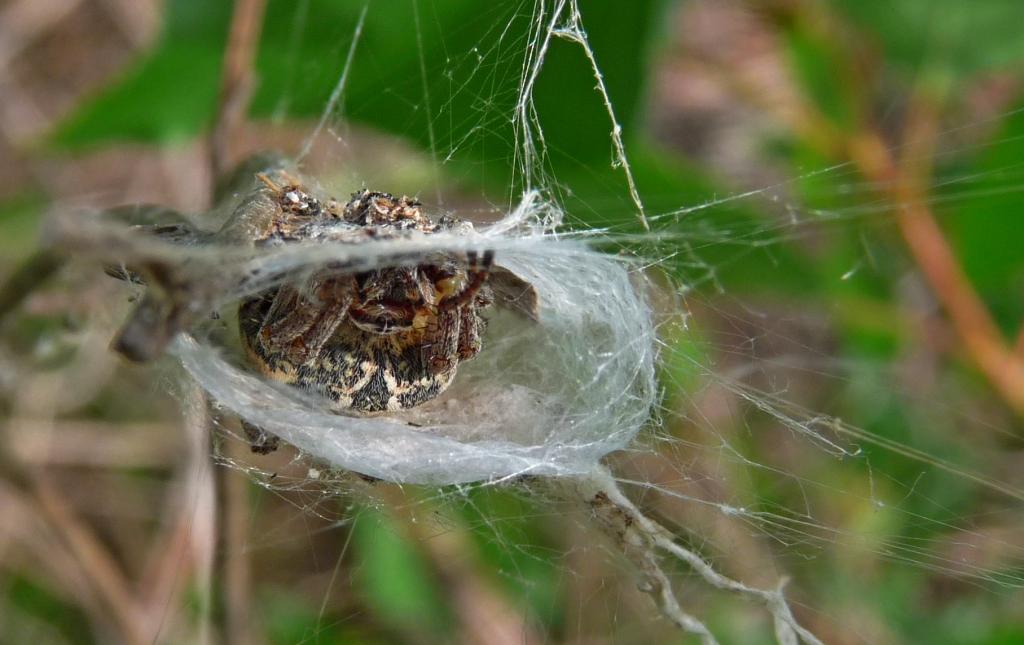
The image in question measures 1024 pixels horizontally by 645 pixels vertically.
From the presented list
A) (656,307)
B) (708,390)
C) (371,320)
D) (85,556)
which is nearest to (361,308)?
(371,320)

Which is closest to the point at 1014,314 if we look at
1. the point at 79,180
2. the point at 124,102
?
the point at 124,102

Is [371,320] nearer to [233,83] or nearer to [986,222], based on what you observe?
[233,83]

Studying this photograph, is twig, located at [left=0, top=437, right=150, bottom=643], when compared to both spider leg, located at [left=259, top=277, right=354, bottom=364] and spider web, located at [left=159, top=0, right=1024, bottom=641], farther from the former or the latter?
spider leg, located at [left=259, top=277, right=354, bottom=364]

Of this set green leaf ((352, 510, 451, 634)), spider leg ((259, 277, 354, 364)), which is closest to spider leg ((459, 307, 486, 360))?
spider leg ((259, 277, 354, 364))

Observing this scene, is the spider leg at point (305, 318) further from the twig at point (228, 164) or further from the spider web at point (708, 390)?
the twig at point (228, 164)

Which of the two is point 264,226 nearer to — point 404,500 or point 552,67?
point 404,500

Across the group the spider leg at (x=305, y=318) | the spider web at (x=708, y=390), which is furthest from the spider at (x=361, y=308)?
the spider web at (x=708, y=390)
